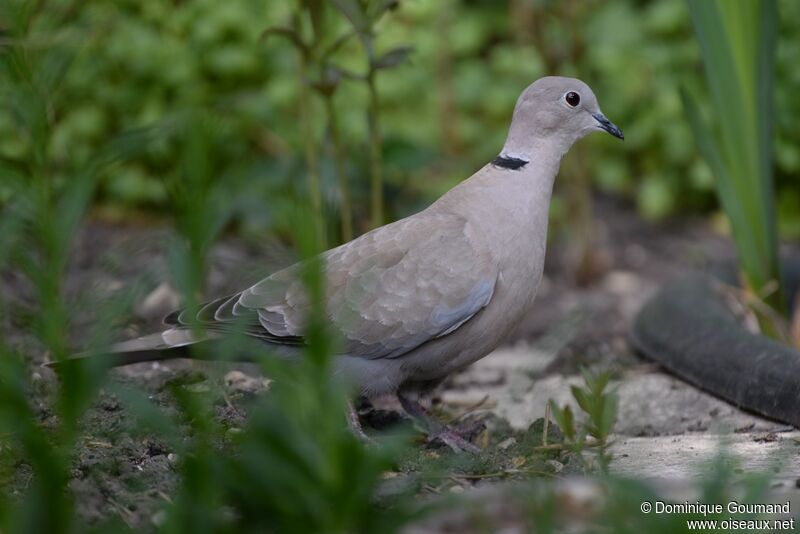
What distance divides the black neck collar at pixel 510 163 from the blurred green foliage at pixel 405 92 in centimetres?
171

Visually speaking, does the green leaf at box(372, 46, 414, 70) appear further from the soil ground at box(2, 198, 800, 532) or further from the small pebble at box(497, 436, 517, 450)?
the small pebble at box(497, 436, 517, 450)

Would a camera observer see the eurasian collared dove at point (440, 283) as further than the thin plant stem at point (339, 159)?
No

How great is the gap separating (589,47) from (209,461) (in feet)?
16.1

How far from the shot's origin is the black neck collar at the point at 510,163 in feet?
10.4

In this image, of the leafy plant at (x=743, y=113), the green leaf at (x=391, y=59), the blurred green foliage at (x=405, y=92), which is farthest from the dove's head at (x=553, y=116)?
the blurred green foliage at (x=405, y=92)

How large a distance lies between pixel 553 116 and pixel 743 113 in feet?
3.26

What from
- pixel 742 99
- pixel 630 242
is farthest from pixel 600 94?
pixel 742 99

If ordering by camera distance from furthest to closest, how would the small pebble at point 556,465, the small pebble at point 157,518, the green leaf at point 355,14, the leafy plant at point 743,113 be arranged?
the leafy plant at point 743,113, the green leaf at point 355,14, the small pebble at point 556,465, the small pebble at point 157,518

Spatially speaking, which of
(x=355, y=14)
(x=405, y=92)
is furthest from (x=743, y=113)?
(x=405, y=92)

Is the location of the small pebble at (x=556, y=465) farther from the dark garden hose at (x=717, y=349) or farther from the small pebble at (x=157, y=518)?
the small pebble at (x=157, y=518)

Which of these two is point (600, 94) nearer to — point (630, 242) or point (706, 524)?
point (630, 242)

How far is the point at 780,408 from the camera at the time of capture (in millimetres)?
3193

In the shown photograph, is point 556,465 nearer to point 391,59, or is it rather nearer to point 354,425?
point 354,425

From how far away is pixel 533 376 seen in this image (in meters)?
3.92
